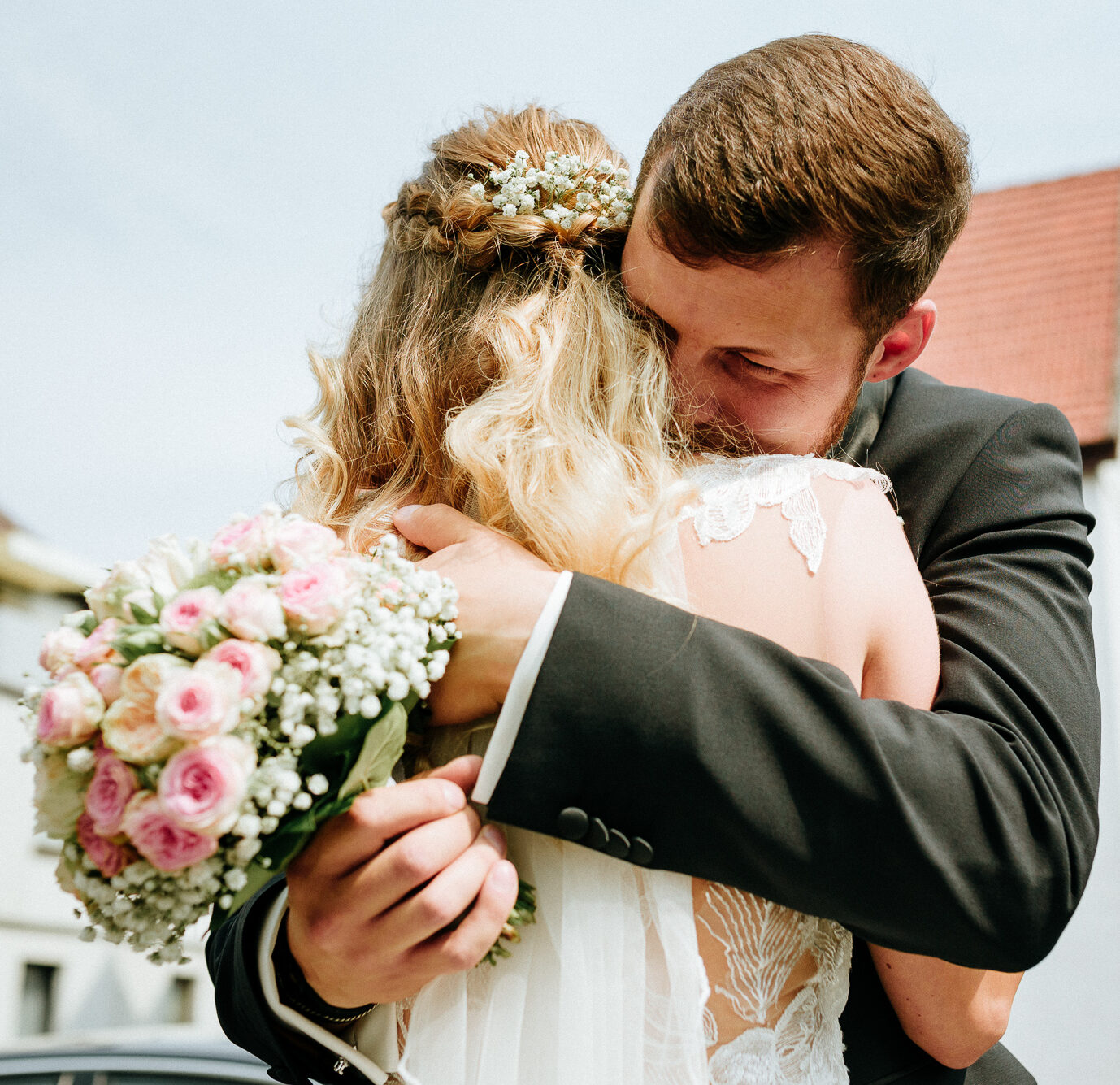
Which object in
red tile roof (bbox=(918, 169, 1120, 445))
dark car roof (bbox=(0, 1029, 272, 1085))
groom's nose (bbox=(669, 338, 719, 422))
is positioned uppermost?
groom's nose (bbox=(669, 338, 719, 422))

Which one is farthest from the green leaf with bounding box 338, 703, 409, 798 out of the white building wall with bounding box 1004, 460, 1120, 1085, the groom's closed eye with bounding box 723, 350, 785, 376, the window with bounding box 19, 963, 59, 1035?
the window with bounding box 19, 963, 59, 1035

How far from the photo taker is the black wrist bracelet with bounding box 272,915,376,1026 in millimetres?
1688

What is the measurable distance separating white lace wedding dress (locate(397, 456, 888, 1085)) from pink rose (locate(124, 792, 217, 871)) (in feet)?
1.75

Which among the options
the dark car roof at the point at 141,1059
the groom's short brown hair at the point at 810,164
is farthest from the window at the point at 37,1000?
the groom's short brown hair at the point at 810,164

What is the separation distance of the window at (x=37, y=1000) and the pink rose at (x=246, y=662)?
19716mm

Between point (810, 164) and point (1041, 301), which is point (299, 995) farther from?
point (1041, 301)

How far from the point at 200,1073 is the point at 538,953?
310cm

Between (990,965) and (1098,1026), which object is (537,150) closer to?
(990,965)

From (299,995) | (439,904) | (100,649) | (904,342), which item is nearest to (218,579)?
(100,649)

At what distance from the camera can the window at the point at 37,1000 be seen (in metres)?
17.3

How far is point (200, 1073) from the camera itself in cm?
388

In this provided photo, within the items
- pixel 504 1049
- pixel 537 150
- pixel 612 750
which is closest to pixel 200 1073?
pixel 504 1049

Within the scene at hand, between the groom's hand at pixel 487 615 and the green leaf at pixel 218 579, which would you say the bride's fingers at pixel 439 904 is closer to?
the groom's hand at pixel 487 615

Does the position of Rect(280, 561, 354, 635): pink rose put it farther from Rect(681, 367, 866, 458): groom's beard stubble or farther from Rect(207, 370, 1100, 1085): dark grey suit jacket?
Rect(681, 367, 866, 458): groom's beard stubble
